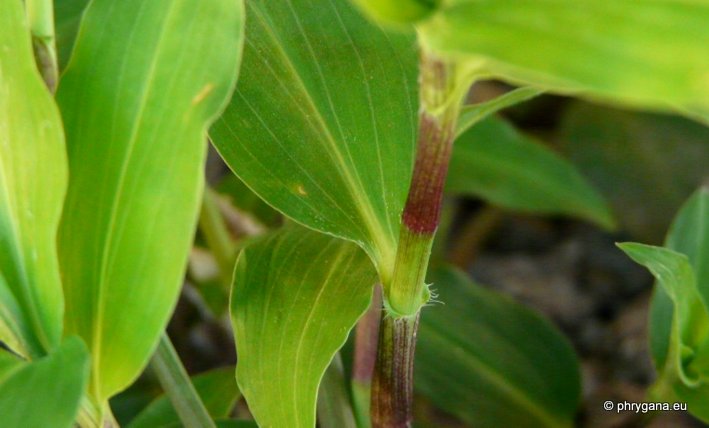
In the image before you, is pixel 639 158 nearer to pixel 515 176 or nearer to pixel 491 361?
pixel 515 176

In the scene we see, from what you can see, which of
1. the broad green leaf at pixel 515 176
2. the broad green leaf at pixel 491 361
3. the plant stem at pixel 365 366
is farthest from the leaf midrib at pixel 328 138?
the broad green leaf at pixel 515 176

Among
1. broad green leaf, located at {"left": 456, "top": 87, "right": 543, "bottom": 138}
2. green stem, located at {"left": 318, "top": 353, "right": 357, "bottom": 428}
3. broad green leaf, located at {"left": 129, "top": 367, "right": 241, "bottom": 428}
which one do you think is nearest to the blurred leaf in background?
broad green leaf, located at {"left": 456, "top": 87, "right": 543, "bottom": 138}

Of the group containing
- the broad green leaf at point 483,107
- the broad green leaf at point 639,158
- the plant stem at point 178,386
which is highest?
the broad green leaf at point 483,107

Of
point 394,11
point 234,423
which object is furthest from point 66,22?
point 394,11

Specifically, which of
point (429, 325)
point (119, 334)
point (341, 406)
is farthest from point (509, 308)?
point (119, 334)

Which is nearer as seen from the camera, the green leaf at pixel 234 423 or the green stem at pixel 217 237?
the green leaf at pixel 234 423

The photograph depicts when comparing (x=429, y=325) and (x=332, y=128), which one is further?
(x=429, y=325)

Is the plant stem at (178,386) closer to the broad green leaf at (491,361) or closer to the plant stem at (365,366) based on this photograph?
the plant stem at (365,366)

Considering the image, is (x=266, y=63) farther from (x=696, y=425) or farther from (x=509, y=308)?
(x=696, y=425)

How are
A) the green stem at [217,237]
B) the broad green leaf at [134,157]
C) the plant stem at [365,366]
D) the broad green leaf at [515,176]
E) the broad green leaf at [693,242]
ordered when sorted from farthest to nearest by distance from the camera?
the broad green leaf at [515,176] → the green stem at [217,237] → the broad green leaf at [693,242] → the plant stem at [365,366] → the broad green leaf at [134,157]
